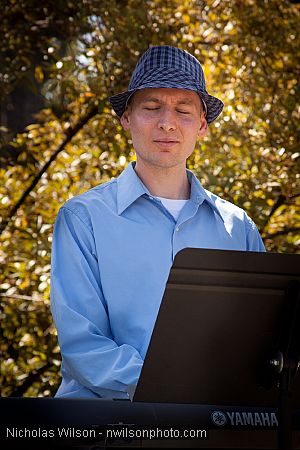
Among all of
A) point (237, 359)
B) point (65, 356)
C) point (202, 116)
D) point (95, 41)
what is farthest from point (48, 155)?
point (237, 359)

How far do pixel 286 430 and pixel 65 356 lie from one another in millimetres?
915

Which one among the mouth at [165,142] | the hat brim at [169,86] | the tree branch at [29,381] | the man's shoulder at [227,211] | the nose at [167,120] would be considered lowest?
the tree branch at [29,381]

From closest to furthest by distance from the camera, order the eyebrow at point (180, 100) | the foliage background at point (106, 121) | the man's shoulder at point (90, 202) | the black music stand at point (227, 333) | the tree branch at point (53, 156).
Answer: the black music stand at point (227, 333), the man's shoulder at point (90, 202), the eyebrow at point (180, 100), the foliage background at point (106, 121), the tree branch at point (53, 156)

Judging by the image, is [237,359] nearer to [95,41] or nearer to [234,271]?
[234,271]

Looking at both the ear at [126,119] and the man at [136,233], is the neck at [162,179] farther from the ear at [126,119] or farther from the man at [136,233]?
the ear at [126,119]

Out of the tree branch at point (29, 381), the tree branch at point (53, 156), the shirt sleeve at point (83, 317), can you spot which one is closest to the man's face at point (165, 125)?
the shirt sleeve at point (83, 317)

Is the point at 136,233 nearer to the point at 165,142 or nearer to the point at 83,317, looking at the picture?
the point at 165,142

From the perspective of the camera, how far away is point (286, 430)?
232 cm

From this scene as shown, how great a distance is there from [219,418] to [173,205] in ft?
4.17

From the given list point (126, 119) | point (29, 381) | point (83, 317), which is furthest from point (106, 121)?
point (83, 317)

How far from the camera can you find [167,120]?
3400mm

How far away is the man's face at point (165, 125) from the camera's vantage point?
11.2 feet

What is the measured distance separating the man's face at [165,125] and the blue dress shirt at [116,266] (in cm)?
12

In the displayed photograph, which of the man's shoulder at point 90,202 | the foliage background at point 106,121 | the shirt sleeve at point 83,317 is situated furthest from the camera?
the foliage background at point 106,121
